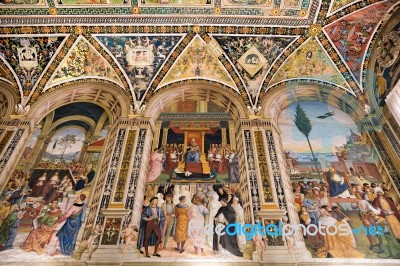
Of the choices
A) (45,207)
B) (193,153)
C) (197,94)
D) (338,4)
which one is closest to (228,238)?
(193,153)

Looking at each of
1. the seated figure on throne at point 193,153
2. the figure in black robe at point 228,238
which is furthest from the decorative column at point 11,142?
the figure in black robe at point 228,238

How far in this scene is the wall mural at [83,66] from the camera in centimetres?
1070

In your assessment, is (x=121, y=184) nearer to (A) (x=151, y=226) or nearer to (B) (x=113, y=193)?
(B) (x=113, y=193)

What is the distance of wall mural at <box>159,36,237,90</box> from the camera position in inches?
426

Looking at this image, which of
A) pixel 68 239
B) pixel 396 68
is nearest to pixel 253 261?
pixel 68 239

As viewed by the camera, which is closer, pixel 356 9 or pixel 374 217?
pixel 374 217

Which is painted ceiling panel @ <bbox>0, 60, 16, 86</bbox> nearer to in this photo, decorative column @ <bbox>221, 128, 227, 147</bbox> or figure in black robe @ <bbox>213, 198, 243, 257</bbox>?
decorative column @ <bbox>221, 128, 227, 147</bbox>

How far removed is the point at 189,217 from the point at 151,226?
91 cm

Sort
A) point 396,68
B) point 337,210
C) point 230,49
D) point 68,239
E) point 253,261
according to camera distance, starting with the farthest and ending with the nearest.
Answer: point 230,49 < point 396,68 < point 337,210 < point 68,239 < point 253,261

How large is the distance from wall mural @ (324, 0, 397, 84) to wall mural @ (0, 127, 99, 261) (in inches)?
325

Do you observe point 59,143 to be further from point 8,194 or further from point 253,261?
point 253,261

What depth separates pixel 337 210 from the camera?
8305 millimetres

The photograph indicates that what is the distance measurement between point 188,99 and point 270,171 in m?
4.02

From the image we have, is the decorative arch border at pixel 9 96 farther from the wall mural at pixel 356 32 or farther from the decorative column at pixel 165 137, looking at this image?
the wall mural at pixel 356 32
